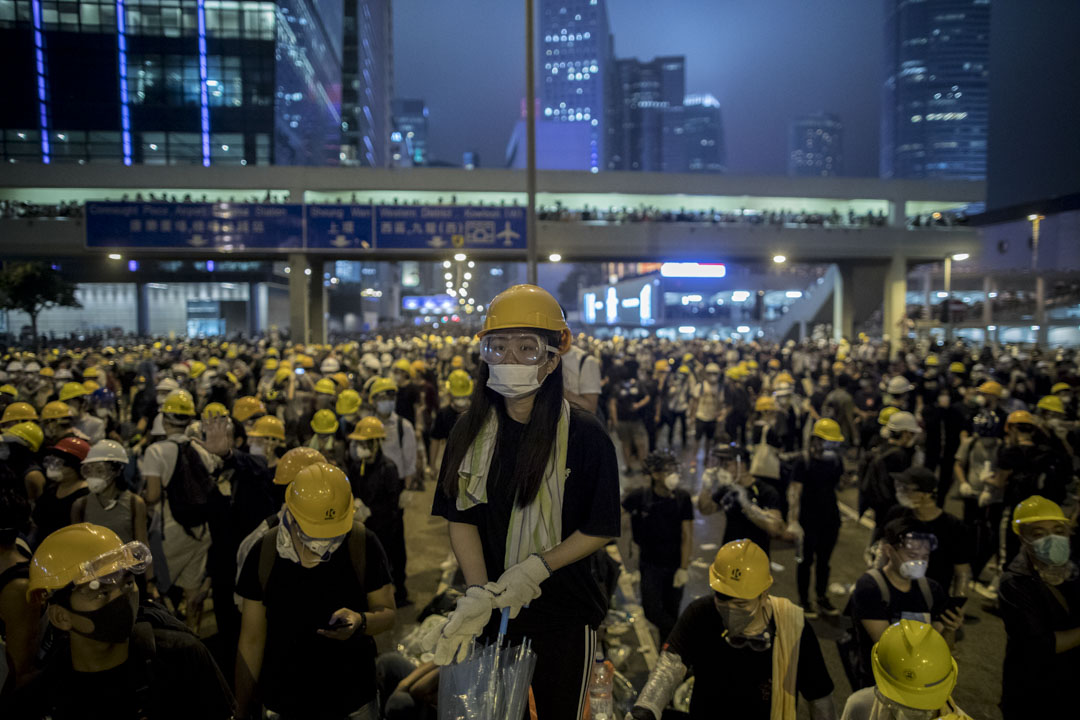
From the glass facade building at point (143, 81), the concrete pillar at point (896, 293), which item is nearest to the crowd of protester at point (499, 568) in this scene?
the concrete pillar at point (896, 293)

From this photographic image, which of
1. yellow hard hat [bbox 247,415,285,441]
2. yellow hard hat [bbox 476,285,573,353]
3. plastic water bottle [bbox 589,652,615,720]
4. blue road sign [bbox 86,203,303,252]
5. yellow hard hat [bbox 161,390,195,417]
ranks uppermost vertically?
blue road sign [bbox 86,203,303,252]

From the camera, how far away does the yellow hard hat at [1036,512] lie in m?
3.39

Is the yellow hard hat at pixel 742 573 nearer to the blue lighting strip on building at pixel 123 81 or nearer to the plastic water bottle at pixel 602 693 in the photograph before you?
the plastic water bottle at pixel 602 693

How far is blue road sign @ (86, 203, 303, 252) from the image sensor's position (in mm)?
23297

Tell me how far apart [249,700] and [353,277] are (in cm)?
8312

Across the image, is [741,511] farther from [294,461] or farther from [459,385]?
[459,385]

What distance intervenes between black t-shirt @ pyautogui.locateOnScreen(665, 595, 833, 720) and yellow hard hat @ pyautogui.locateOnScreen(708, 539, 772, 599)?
19 cm

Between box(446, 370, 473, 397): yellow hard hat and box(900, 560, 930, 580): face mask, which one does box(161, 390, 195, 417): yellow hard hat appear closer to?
box(446, 370, 473, 397): yellow hard hat

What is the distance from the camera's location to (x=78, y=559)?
83.8 inches

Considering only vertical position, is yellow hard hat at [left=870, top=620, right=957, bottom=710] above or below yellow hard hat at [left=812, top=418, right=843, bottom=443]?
below

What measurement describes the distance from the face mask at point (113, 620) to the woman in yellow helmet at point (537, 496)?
1072mm

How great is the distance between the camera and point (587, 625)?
222cm

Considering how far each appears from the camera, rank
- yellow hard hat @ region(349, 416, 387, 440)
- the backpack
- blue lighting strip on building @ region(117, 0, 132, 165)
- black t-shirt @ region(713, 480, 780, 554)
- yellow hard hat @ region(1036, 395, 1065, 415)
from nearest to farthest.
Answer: the backpack, black t-shirt @ region(713, 480, 780, 554), yellow hard hat @ region(349, 416, 387, 440), yellow hard hat @ region(1036, 395, 1065, 415), blue lighting strip on building @ region(117, 0, 132, 165)

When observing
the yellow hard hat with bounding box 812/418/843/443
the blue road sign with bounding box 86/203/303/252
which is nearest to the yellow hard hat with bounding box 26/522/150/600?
the yellow hard hat with bounding box 812/418/843/443
